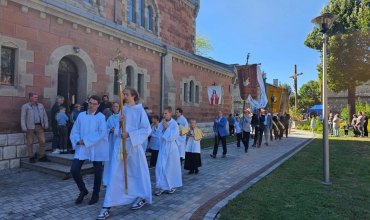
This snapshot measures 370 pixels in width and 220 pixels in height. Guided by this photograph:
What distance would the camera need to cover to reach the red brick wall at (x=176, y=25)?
17047 mm

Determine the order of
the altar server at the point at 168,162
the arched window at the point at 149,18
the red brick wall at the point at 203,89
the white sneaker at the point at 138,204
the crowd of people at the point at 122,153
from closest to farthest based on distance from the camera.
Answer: the crowd of people at the point at 122,153 < the white sneaker at the point at 138,204 < the altar server at the point at 168,162 < the red brick wall at the point at 203,89 < the arched window at the point at 149,18

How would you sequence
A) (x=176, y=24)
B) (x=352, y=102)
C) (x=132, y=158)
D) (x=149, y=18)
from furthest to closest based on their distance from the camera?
(x=352, y=102) → (x=176, y=24) → (x=149, y=18) → (x=132, y=158)

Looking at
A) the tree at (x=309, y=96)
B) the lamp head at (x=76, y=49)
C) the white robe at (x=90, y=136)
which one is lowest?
the white robe at (x=90, y=136)

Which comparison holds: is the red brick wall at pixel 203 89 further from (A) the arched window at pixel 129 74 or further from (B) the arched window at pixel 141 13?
(A) the arched window at pixel 129 74

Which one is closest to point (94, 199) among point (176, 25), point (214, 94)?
point (214, 94)

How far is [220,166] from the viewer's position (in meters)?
8.62

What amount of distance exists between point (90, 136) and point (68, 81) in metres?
5.47

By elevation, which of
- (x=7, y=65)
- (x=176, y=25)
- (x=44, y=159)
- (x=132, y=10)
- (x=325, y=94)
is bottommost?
(x=44, y=159)

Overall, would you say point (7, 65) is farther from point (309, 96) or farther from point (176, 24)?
point (309, 96)

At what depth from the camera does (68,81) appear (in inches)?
371

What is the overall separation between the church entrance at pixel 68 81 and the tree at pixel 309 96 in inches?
1918

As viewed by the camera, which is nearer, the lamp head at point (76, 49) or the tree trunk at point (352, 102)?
the lamp head at point (76, 49)

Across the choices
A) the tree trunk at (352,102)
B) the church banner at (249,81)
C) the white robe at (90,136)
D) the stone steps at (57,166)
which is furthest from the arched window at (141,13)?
the tree trunk at (352,102)

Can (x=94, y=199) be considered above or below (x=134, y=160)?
below
